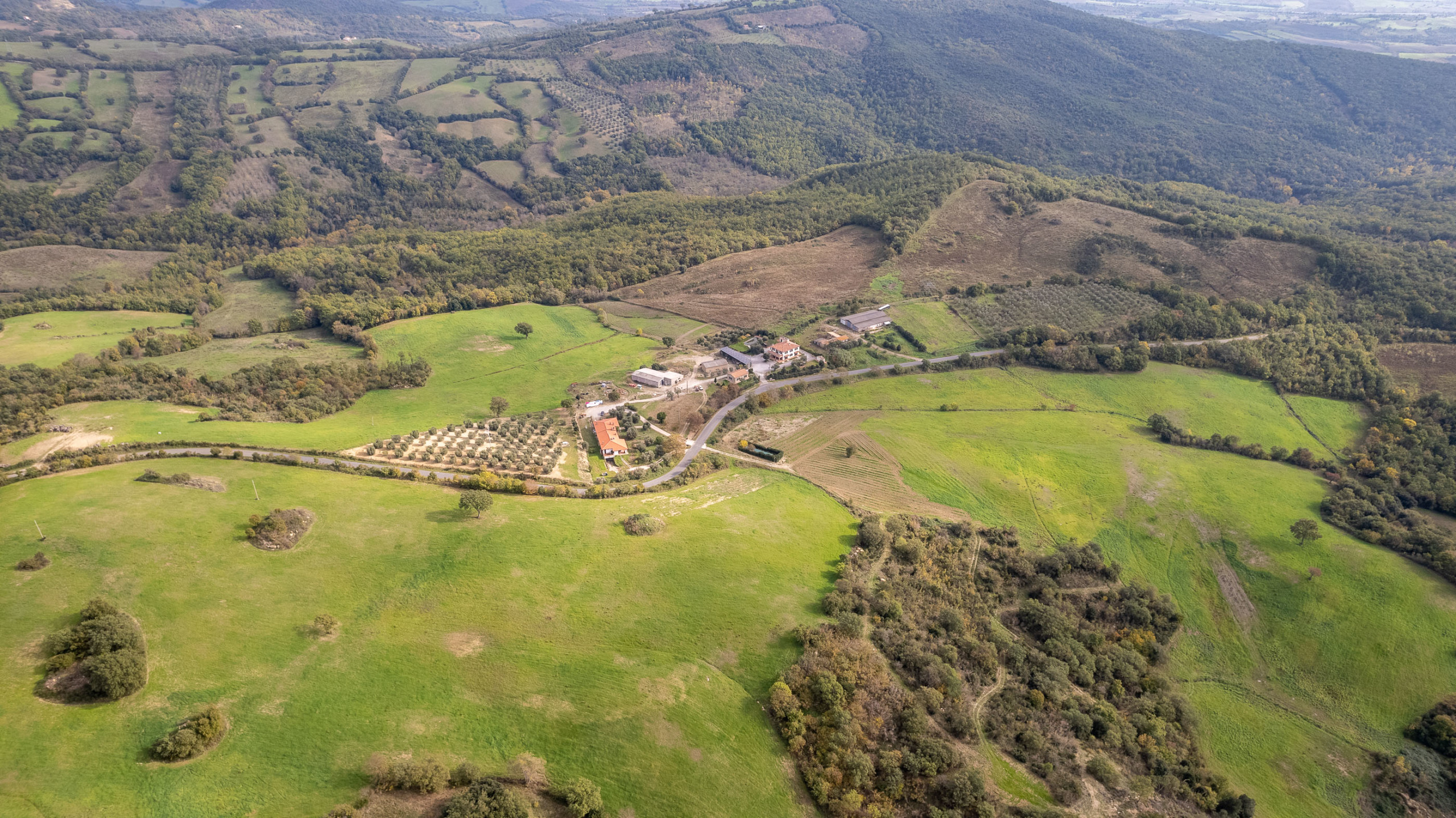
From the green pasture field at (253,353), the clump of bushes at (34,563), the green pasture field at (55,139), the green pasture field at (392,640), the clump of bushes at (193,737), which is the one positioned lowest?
the green pasture field at (253,353)

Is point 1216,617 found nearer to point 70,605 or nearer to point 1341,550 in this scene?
point 1341,550

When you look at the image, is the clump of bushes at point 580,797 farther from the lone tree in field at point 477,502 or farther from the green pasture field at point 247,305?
the green pasture field at point 247,305

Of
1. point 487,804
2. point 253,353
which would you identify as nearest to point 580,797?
point 487,804

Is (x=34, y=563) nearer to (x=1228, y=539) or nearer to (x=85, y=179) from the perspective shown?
(x=1228, y=539)

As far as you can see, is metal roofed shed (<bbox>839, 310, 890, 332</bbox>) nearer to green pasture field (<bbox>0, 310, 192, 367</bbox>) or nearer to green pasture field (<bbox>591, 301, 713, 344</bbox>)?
green pasture field (<bbox>591, 301, 713, 344</bbox>)

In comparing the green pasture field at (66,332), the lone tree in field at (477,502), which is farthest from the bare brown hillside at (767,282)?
the green pasture field at (66,332)

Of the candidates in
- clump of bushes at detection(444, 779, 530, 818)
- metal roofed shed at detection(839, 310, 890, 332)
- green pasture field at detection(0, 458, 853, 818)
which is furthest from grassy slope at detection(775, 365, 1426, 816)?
clump of bushes at detection(444, 779, 530, 818)

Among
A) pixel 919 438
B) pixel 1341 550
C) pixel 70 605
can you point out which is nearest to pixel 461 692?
pixel 70 605
